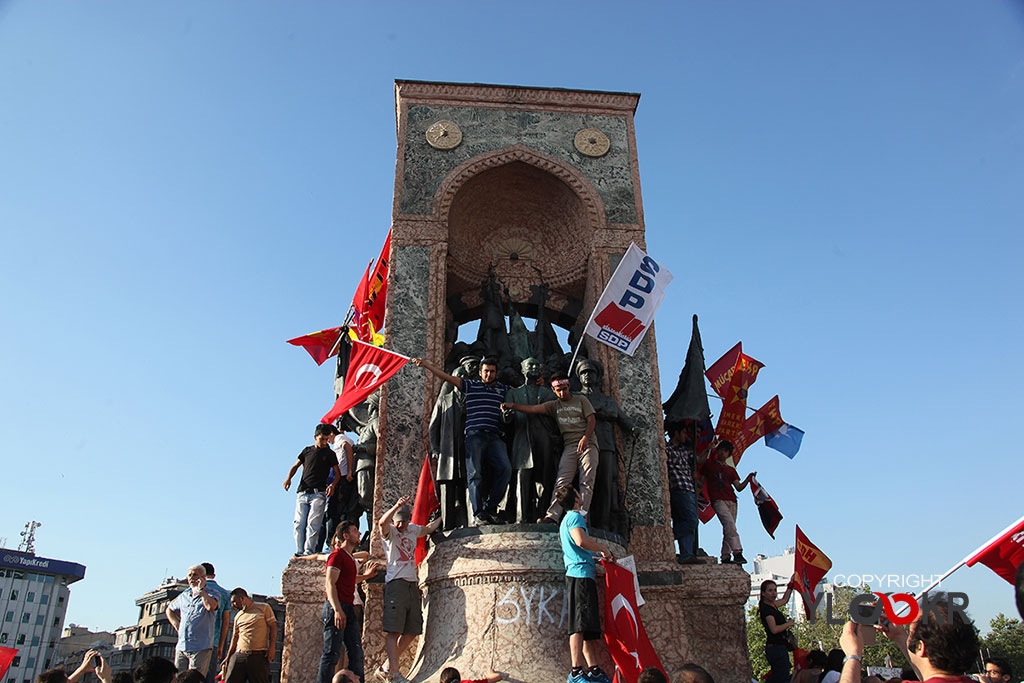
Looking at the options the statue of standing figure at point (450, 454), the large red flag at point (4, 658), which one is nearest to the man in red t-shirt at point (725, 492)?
the statue of standing figure at point (450, 454)

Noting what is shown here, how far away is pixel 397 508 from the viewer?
7258 millimetres

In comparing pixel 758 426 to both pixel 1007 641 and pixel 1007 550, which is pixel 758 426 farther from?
pixel 1007 641

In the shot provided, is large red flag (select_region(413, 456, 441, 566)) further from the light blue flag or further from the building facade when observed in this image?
the building facade

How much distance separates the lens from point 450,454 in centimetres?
883

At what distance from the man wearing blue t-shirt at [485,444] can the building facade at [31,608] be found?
209 ft

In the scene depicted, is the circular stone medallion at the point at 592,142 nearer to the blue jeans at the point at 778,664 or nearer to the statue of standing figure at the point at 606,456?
the statue of standing figure at the point at 606,456

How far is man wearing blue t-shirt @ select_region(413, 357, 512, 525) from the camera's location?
8570 millimetres

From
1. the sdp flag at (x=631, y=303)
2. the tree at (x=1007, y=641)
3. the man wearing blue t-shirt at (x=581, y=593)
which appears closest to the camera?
the man wearing blue t-shirt at (x=581, y=593)

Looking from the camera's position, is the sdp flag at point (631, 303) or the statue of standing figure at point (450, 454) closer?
the statue of standing figure at point (450, 454)

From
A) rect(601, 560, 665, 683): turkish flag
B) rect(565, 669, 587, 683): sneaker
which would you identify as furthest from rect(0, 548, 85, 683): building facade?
rect(565, 669, 587, 683): sneaker

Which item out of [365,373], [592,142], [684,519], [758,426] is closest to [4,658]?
[365,373]

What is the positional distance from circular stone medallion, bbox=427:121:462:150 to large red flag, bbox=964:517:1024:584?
9087 mm

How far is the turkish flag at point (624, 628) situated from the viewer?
6.71 metres

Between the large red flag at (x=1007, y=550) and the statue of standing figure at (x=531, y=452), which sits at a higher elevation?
the statue of standing figure at (x=531, y=452)
